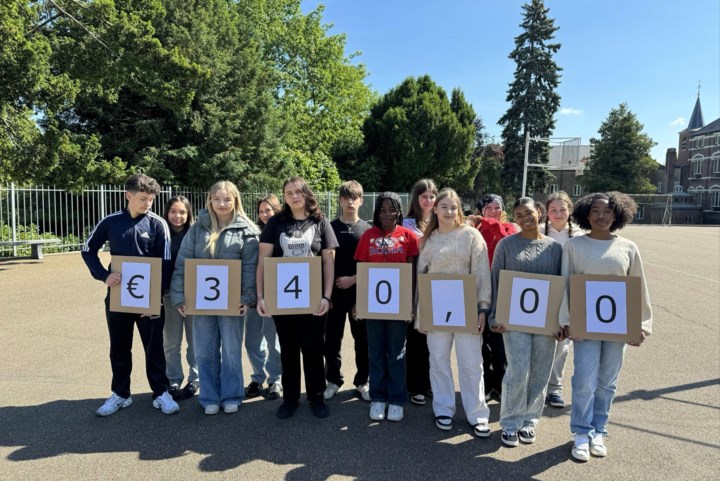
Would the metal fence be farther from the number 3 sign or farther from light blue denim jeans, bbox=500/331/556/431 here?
light blue denim jeans, bbox=500/331/556/431

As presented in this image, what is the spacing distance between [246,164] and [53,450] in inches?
741

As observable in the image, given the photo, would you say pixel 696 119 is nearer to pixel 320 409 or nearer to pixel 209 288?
pixel 320 409

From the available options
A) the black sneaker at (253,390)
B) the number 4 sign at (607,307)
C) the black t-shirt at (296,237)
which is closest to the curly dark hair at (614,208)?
the number 4 sign at (607,307)

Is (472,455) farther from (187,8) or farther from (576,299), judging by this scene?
(187,8)

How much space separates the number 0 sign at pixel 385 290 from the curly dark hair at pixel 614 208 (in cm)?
147

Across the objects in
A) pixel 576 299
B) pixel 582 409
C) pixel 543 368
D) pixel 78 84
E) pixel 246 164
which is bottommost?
pixel 582 409

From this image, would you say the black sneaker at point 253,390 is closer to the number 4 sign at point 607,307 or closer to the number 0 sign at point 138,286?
the number 0 sign at point 138,286

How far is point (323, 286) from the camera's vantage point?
4191 mm

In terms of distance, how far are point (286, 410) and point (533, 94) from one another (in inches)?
1778

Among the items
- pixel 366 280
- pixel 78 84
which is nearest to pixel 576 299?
pixel 366 280

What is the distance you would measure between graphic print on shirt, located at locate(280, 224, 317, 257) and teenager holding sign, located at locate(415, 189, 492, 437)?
1086 millimetres

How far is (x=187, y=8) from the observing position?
2023 centimetres

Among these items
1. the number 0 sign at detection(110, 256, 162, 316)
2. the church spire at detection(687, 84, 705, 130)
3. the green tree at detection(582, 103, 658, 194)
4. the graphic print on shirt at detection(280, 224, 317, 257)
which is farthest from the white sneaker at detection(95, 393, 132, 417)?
the church spire at detection(687, 84, 705, 130)

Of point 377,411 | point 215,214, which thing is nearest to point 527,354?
point 377,411
